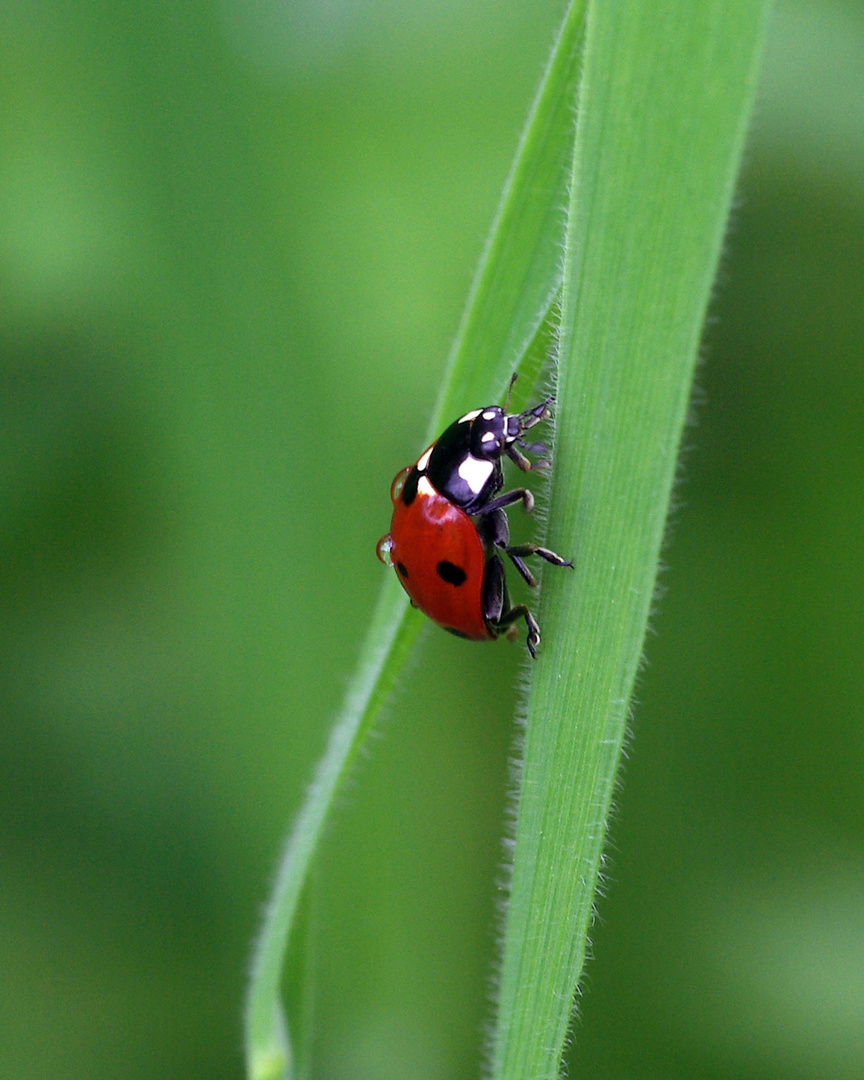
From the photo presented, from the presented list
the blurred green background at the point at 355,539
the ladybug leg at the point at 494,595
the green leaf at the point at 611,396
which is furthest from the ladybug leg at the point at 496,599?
the blurred green background at the point at 355,539

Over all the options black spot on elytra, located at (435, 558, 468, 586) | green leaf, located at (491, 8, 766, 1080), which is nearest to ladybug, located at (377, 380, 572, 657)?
black spot on elytra, located at (435, 558, 468, 586)

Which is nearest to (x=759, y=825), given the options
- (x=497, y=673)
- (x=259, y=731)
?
(x=497, y=673)

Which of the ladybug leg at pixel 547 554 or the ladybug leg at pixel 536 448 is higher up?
the ladybug leg at pixel 547 554

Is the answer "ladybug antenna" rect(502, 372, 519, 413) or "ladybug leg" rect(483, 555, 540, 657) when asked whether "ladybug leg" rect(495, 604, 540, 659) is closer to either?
"ladybug leg" rect(483, 555, 540, 657)

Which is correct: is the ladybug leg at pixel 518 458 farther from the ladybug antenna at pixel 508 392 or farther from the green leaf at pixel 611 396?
the green leaf at pixel 611 396

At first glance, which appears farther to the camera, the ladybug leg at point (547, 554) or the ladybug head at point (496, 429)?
the ladybug head at point (496, 429)

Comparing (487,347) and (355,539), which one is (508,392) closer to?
(487,347)
